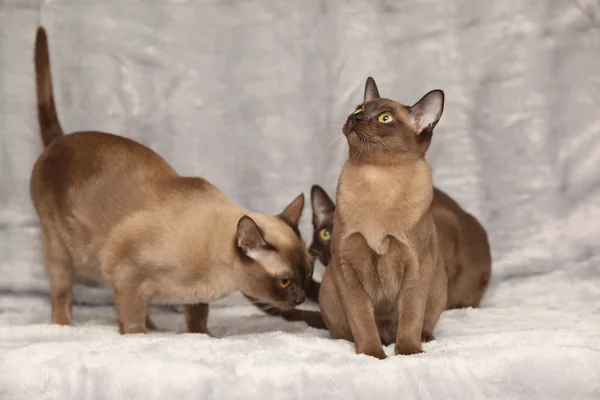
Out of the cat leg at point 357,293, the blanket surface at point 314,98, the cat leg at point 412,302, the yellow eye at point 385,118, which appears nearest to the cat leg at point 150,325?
the blanket surface at point 314,98

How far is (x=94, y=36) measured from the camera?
2490 millimetres

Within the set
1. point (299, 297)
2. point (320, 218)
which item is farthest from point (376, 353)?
point (320, 218)

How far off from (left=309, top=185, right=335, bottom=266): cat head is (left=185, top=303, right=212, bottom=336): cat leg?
16.4 inches

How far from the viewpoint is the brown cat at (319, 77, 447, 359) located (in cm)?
166

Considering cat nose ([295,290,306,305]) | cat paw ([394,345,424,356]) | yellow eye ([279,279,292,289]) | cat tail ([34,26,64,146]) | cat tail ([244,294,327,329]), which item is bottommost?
cat tail ([244,294,327,329])

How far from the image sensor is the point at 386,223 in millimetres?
1666

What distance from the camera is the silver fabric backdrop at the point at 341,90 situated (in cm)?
249

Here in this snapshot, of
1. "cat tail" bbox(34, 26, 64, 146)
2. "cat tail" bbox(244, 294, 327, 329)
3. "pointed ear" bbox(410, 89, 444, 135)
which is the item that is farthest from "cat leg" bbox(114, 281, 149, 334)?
"pointed ear" bbox(410, 89, 444, 135)

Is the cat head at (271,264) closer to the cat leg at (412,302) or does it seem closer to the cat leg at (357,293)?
the cat leg at (357,293)

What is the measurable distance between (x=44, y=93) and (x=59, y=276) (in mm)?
552

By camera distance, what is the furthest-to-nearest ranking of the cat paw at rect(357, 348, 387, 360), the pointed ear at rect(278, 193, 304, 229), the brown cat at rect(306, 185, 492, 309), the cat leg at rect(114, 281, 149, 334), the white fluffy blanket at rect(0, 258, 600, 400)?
the brown cat at rect(306, 185, 492, 309), the pointed ear at rect(278, 193, 304, 229), the cat leg at rect(114, 281, 149, 334), the cat paw at rect(357, 348, 387, 360), the white fluffy blanket at rect(0, 258, 600, 400)

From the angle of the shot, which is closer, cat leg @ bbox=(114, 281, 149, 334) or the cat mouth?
the cat mouth

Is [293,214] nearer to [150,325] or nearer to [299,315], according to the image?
[299,315]

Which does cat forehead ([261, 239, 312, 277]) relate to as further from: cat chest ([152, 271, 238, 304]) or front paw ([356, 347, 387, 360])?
front paw ([356, 347, 387, 360])
